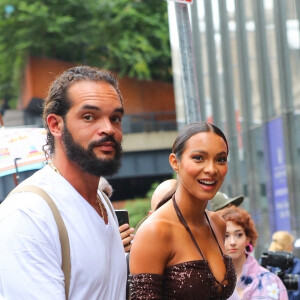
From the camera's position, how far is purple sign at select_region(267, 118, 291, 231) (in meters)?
17.2

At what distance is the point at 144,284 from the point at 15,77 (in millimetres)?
36545

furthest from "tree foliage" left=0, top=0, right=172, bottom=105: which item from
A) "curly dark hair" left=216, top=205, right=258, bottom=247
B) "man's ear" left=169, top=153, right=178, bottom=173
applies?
"man's ear" left=169, top=153, right=178, bottom=173

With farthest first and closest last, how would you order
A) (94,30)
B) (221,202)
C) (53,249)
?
1. (94,30)
2. (221,202)
3. (53,249)

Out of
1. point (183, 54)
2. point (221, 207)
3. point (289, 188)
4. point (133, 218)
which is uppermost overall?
point (183, 54)

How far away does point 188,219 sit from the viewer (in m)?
4.15

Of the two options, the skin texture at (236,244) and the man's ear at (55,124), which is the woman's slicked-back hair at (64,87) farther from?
the skin texture at (236,244)

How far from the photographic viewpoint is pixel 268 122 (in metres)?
18.5

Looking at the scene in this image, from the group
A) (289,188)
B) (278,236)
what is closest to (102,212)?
(278,236)

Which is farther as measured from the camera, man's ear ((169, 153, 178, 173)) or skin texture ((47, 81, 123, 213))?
man's ear ((169, 153, 178, 173))

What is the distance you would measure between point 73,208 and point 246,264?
11.3 feet

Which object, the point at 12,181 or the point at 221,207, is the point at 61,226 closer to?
the point at 12,181

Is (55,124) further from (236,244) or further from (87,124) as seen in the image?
(236,244)

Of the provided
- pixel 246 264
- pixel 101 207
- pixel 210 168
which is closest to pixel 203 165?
pixel 210 168

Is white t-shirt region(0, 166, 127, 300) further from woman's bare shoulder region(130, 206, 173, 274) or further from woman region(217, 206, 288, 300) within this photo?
woman region(217, 206, 288, 300)
